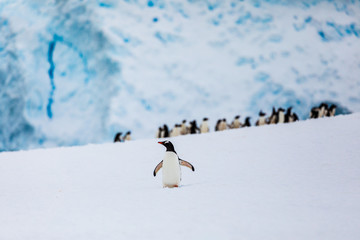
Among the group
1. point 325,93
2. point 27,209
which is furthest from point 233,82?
point 27,209

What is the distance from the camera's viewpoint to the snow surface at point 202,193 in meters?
2.05

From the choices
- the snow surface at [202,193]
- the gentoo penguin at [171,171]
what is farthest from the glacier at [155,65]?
the gentoo penguin at [171,171]

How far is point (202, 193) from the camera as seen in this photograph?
2.92m

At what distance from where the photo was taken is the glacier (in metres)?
13.0

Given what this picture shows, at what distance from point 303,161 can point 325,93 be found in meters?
10.0

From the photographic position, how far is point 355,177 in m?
3.31

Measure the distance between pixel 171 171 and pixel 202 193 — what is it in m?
0.44

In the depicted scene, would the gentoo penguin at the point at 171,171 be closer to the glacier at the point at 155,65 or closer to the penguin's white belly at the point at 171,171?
the penguin's white belly at the point at 171,171

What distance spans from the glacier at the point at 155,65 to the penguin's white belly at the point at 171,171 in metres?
9.12

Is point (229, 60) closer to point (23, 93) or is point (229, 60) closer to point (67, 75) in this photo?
point (67, 75)

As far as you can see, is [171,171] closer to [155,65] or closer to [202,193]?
[202,193]

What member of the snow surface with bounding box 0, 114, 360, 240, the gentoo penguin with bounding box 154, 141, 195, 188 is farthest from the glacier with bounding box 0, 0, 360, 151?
the gentoo penguin with bounding box 154, 141, 195, 188

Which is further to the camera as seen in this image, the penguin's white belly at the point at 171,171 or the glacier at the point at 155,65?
the glacier at the point at 155,65

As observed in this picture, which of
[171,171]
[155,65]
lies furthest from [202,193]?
[155,65]
